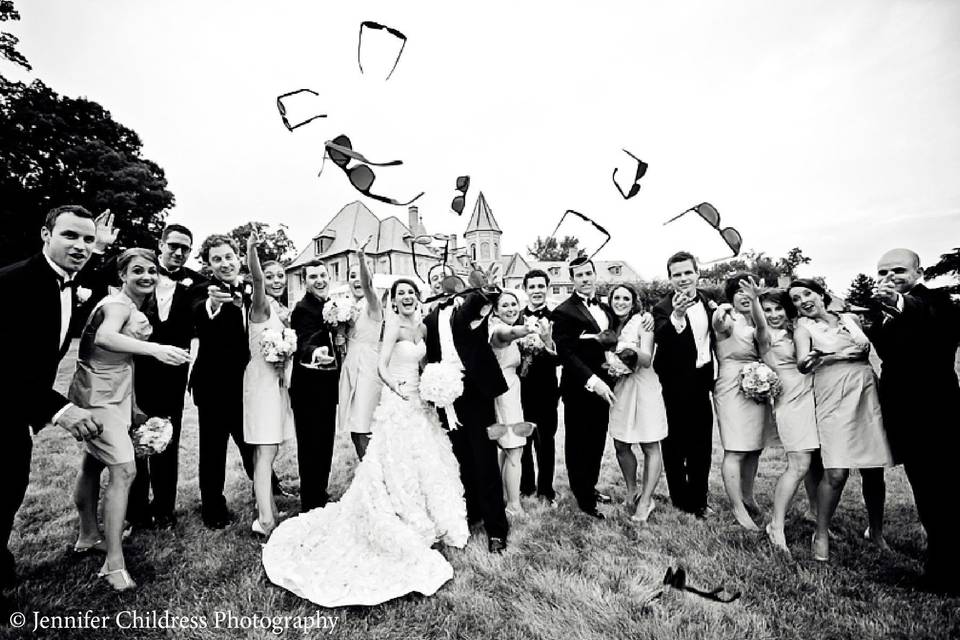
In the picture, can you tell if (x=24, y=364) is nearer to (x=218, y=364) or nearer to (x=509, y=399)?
→ (x=218, y=364)

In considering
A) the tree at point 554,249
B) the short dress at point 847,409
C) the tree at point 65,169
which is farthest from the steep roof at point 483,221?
the short dress at point 847,409

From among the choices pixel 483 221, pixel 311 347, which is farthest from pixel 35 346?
pixel 483 221

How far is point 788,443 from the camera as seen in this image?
4.24 metres

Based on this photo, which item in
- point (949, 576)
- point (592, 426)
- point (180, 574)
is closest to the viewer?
point (949, 576)

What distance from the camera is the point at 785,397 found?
432cm

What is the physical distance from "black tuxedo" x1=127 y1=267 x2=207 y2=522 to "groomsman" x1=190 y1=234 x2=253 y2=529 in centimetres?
22

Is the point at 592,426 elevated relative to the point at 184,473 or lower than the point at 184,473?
elevated

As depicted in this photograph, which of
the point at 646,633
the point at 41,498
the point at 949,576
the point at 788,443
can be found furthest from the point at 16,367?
the point at 949,576

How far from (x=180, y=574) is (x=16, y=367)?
1975 mm

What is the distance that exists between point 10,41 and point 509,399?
3266 cm

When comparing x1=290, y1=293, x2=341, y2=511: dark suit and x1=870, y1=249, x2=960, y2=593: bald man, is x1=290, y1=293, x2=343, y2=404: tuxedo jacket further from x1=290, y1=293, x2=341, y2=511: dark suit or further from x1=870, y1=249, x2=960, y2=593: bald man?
x1=870, y1=249, x2=960, y2=593: bald man

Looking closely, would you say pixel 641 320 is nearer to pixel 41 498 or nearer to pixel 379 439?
pixel 379 439

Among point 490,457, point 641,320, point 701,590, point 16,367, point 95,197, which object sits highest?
point 95,197

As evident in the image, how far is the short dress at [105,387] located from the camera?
352 centimetres
